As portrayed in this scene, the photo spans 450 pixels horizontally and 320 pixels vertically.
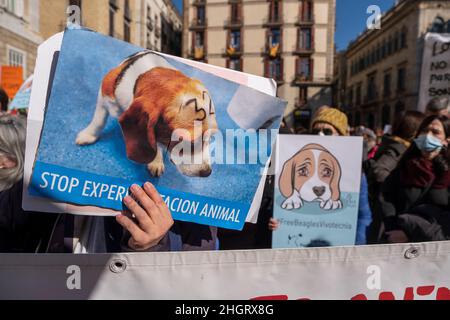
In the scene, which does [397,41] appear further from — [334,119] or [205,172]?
[205,172]

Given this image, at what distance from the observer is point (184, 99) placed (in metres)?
1.10

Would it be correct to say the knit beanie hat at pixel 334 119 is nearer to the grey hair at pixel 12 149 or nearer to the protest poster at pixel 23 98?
the grey hair at pixel 12 149

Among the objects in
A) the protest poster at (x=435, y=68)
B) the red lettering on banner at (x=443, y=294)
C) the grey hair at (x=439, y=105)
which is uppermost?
the protest poster at (x=435, y=68)

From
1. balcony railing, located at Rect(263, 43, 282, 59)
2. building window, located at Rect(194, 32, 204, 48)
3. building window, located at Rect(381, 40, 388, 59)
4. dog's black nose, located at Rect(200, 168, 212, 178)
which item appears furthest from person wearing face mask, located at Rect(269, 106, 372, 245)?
building window, located at Rect(381, 40, 388, 59)

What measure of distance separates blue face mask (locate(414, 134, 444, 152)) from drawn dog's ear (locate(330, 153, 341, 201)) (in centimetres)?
51

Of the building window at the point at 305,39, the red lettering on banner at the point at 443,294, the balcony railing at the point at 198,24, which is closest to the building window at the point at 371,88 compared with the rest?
the building window at the point at 305,39

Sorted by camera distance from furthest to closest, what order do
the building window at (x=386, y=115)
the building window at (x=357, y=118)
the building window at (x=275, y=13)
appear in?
1. the building window at (x=357, y=118)
2. the building window at (x=386, y=115)
3. the building window at (x=275, y=13)

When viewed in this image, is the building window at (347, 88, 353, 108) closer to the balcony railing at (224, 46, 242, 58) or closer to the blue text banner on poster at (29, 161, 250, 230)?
the balcony railing at (224, 46, 242, 58)

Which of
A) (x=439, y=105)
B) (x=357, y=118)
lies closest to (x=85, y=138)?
(x=439, y=105)

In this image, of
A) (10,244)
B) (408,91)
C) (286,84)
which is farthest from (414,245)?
(408,91)

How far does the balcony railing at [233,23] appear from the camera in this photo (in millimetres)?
22430

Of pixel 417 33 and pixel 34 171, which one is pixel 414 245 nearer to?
pixel 34 171

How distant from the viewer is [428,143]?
2.10 metres

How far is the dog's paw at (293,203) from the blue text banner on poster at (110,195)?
103 centimetres
